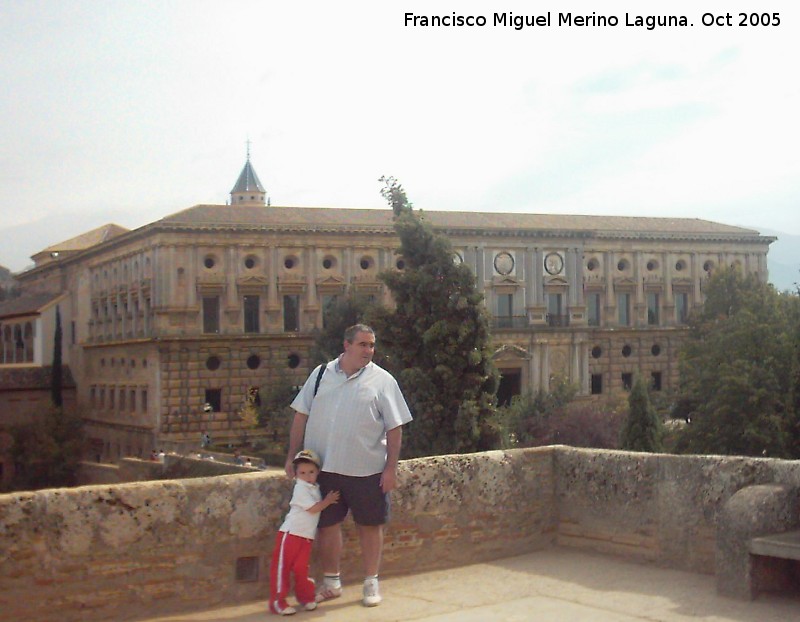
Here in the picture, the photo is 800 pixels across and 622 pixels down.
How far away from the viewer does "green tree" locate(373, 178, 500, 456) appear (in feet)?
124

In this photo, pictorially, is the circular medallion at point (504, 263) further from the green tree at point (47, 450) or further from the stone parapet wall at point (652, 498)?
the stone parapet wall at point (652, 498)

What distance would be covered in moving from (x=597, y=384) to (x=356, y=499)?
184ft

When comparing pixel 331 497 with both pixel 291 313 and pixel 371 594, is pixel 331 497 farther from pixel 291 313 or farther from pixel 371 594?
pixel 291 313

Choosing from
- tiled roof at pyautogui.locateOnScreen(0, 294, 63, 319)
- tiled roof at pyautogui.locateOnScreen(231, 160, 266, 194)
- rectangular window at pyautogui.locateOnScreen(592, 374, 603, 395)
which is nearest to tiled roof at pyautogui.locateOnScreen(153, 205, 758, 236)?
rectangular window at pyautogui.locateOnScreen(592, 374, 603, 395)

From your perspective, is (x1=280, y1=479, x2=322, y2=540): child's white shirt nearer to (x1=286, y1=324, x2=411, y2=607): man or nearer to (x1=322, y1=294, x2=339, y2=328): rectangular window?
(x1=286, y1=324, x2=411, y2=607): man

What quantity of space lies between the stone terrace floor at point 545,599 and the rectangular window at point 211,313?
47.6 metres

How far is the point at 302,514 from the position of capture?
24.7 ft

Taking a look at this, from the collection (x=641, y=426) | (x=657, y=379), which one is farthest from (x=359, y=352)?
(x=657, y=379)

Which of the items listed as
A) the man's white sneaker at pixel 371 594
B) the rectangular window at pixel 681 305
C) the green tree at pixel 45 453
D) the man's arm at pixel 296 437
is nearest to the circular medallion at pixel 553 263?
the rectangular window at pixel 681 305

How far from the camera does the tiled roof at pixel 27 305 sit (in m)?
66.6

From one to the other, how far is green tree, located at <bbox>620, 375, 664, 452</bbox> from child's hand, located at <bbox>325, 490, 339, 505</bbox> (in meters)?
30.2

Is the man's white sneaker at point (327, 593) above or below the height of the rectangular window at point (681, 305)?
below

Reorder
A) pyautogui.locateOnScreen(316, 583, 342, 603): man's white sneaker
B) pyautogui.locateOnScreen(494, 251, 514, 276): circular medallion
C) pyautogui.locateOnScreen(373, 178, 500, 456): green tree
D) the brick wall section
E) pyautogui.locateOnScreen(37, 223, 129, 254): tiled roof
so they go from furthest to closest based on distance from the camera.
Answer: pyautogui.locateOnScreen(37, 223, 129, 254): tiled roof, pyautogui.locateOnScreen(494, 251, 514, 276): circular medallion, pyautogui.locateOnScreen(373, 178, 500, 456): green tree, pyautogui.locateOnScreen(316, 583, 342, 603): man's white sneaker, the brick wall section

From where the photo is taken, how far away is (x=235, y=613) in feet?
24.5
